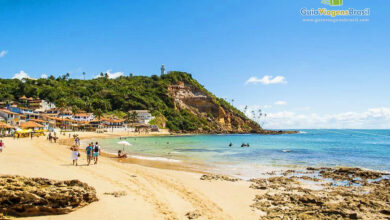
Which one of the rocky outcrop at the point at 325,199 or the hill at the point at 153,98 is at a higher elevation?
the hill at the point at 153,98

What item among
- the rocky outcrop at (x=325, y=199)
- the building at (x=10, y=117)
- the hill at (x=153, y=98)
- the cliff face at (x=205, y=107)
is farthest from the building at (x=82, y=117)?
the rocky outcrop at (x=325, y=199)

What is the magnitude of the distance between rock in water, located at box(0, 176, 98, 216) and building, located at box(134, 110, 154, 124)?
9855 cm

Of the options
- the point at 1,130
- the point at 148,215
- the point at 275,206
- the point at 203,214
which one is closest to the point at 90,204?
the point at 148,215

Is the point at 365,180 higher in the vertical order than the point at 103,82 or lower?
lower

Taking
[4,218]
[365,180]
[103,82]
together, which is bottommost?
[365,180]

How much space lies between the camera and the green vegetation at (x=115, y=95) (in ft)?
345

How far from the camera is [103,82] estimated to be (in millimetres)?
140875

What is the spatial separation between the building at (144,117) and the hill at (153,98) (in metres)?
2.81

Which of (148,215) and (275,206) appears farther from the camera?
(275,206)

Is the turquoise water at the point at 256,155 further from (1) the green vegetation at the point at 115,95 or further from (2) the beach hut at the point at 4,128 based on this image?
(1) the green vegetation at the point at 115,95

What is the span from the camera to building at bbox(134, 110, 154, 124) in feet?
344

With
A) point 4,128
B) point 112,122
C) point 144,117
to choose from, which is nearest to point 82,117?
point 112,122

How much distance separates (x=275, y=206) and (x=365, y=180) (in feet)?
31.5

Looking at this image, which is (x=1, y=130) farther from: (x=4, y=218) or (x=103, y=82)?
(x=103, y=82)
